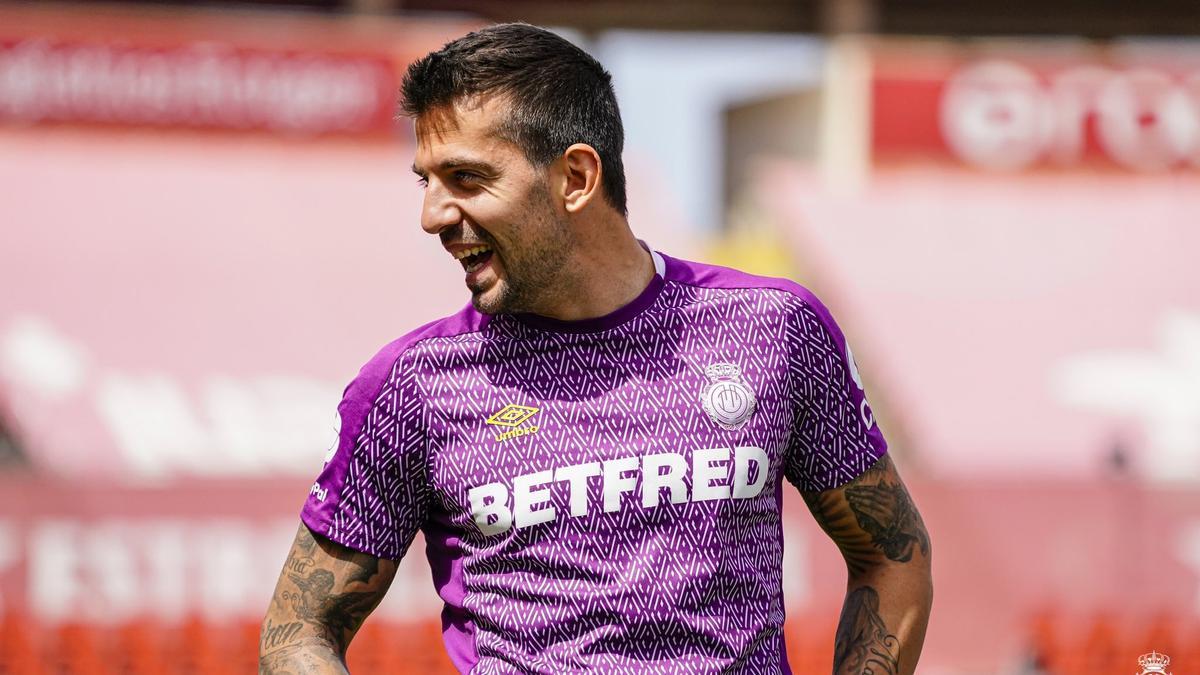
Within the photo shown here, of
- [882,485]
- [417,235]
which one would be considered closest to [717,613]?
[882,485]

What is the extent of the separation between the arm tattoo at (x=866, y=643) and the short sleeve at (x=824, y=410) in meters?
0.23

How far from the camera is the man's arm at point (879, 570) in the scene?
272 centimetres

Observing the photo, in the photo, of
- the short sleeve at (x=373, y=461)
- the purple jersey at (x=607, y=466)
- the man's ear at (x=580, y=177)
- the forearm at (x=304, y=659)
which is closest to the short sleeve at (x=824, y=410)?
the purple jersey at (x=607, y=466)

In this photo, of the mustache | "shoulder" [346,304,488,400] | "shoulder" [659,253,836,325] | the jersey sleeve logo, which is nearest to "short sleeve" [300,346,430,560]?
"shoulder" [346,304,488,400]

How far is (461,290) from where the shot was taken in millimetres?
15336

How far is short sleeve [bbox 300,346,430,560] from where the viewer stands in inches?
101

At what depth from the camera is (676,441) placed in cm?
252

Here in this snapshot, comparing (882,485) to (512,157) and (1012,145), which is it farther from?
(1012,145)

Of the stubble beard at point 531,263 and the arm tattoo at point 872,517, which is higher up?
the stubble beard at point 531,263

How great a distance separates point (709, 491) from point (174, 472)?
11.2 meters

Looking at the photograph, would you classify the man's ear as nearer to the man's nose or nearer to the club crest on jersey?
the man's nose

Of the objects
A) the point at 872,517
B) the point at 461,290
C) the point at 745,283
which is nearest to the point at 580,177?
the point at 745,283

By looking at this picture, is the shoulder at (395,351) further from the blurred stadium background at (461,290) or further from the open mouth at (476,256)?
the blurred stadium background at (461,290)

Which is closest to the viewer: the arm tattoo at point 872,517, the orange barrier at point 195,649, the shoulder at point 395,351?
the shoulder at point 395,351
